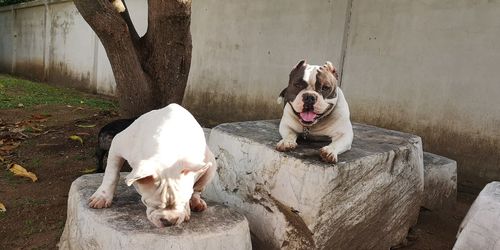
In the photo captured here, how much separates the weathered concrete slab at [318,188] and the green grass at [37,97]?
624cm

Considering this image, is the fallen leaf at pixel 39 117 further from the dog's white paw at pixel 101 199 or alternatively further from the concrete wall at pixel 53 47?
the dog's white paw at pixel 101 199

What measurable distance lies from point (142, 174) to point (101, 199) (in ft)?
2.46

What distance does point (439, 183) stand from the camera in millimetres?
4539

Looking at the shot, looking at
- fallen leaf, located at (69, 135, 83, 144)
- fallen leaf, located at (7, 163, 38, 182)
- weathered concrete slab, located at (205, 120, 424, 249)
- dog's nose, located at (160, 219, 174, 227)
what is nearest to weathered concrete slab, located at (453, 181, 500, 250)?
weathered concrete slab, located at (205, 120, 424, 249)

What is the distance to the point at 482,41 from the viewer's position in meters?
5.00

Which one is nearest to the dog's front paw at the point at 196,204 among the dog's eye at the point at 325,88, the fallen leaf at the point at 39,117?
the dog's eye at the point at 325,88

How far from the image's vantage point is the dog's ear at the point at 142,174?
2247mm

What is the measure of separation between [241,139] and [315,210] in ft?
3.03

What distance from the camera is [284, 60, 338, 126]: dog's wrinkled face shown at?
3.00m

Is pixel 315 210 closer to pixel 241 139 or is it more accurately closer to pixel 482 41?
pixel 241 139

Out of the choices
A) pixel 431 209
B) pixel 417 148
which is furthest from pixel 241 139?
pixel 431 209

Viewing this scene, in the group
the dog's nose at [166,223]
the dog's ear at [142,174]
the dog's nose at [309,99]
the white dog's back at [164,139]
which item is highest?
the dog's nose at [309,99]

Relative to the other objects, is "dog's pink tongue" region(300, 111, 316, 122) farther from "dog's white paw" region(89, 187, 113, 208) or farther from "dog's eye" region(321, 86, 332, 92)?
"dog's white paw" region(89, 187, 113, 208)

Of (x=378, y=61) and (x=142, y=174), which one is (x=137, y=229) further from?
(x=378, y=61)
